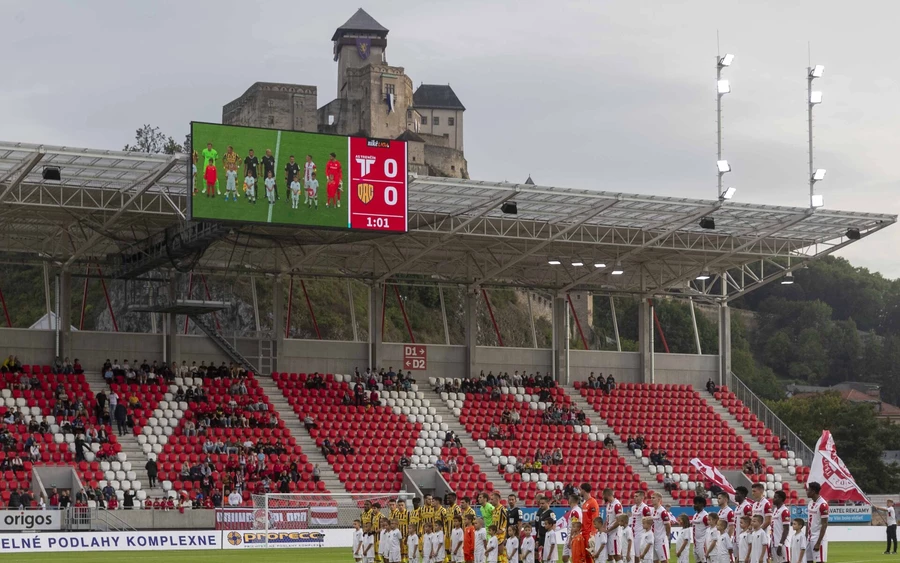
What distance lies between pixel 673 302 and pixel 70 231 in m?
107

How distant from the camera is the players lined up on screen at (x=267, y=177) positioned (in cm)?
3794

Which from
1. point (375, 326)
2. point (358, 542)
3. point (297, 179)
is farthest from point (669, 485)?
point (358, 542)

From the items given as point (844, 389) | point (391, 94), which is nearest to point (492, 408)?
point (391, 94)

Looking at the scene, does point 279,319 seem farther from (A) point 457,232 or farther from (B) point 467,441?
(A) point 457,232

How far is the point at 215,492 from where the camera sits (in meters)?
41.1

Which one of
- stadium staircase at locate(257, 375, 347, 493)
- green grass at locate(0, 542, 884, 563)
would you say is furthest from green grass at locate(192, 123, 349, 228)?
stadium staircase at locate(257, 375, 347, 493)

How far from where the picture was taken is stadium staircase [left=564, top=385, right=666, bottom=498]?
49.9m

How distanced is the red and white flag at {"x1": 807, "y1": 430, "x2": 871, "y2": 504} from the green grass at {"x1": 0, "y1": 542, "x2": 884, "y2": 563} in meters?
3.77

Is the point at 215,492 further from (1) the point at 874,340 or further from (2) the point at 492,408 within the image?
(1) the point at 874,340

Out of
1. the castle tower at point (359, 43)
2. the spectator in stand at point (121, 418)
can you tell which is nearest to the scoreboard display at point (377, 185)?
the spectator in stand at point (121, 418)

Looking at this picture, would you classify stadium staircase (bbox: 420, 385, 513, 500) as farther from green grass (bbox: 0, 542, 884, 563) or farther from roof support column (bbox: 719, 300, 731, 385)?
roof support column (bbox: 719, 300, 731, 385)

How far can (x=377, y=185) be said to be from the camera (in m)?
40.3

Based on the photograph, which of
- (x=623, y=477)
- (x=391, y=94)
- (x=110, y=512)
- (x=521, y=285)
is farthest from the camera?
(x=391, y=94)

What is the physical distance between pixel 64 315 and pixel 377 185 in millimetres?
14006
